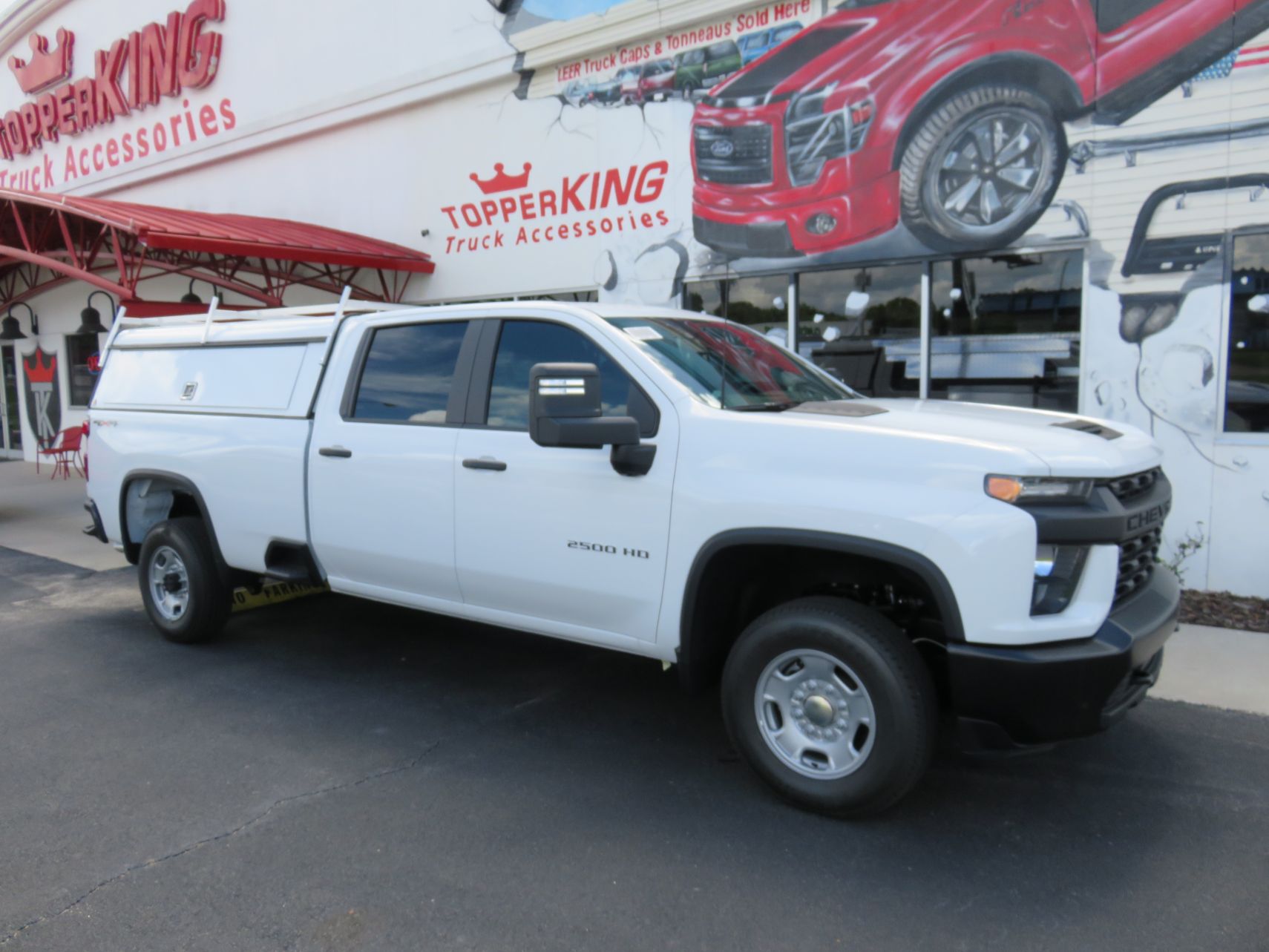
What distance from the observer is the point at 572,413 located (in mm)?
3586

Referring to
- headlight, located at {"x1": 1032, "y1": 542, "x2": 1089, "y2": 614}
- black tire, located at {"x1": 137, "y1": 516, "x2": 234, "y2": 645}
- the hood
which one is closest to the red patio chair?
black tire, located at {"x1": 137, "y1": 516, "x2": 234, "y2": 645}

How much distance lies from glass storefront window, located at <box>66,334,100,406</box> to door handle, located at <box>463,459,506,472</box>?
15.6m

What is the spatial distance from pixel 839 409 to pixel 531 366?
4.58 feet

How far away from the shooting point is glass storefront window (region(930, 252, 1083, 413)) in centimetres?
745

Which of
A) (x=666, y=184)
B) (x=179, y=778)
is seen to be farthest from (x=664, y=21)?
(x=179, y=778)

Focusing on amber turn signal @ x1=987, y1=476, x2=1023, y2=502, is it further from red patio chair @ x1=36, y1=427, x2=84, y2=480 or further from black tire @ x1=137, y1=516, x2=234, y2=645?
red patio chair @ x1=36, y1=427, x2=84, y2=480

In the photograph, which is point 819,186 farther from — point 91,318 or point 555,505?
point 91,318

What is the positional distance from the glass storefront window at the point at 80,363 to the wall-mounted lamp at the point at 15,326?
4.07 ft

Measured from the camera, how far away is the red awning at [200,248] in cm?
1056

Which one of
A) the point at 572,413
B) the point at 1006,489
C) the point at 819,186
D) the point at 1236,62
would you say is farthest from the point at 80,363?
the point at 1006,489

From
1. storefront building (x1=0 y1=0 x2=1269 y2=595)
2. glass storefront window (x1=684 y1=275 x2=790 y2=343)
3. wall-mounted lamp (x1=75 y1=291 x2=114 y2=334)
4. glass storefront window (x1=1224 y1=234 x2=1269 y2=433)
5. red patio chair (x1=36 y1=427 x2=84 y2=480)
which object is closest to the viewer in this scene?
glass storefront window (x1=1224 y1=234 x2=1269 y2=433)

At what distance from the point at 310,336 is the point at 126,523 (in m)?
2.10

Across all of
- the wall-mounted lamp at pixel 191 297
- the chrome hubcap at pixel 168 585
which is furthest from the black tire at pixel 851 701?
the wall-mounted lamp at pixel 191 297

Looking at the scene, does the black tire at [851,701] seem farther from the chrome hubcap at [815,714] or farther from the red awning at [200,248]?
the red awning at [200,248]
